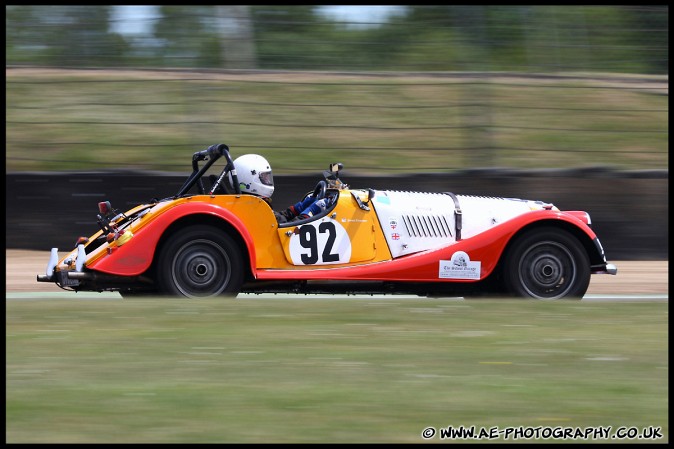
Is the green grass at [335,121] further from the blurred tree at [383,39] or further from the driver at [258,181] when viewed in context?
the driver at [258,181]

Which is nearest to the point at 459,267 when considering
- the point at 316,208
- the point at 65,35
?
the point at 316,208

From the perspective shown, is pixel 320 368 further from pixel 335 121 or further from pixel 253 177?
pixel 335 121

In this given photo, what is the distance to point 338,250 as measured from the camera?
9312 millimetres

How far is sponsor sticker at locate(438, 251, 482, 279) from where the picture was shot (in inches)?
368

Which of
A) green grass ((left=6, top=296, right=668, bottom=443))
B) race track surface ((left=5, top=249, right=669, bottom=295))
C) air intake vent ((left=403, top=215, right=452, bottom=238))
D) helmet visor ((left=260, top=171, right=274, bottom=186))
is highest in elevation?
helmet visor ((left=260, top=171, right=274, bottom=186))

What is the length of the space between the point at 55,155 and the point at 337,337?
7004mm

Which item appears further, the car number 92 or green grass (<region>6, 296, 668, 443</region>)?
the car number 92

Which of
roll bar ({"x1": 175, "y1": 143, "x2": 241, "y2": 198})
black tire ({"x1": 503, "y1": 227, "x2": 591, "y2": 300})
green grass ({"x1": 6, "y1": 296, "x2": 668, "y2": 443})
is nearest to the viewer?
green grass ({"x1": 6, "y1": 296, "x2": 668, "y2": 443})

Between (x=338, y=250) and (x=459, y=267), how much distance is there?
1038mm

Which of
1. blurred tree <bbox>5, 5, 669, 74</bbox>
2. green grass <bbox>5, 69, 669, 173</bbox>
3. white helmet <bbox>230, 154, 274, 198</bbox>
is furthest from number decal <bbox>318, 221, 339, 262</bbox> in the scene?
blurred tree <bbox>5, 5, 669, 74</bbox>

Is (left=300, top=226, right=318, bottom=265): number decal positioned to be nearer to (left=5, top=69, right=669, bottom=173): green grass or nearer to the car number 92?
the car number 92

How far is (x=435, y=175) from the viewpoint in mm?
12945

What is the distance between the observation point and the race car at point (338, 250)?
30.0 feet

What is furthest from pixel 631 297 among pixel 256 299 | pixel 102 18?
pixel 102 18
